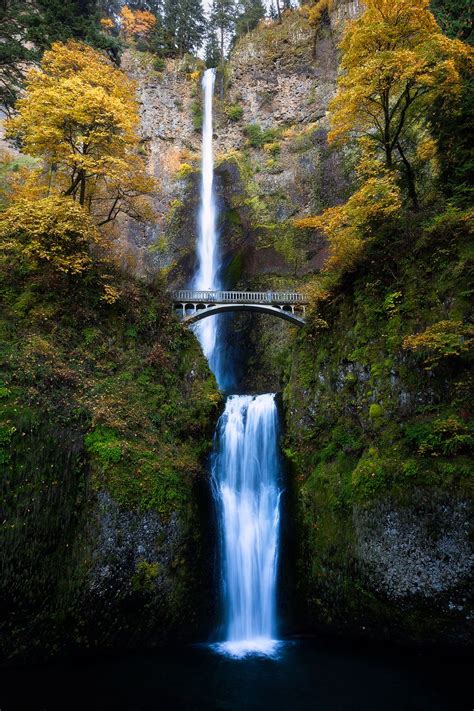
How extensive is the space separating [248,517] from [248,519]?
0.07m

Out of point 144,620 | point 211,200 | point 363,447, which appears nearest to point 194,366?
point 363,447

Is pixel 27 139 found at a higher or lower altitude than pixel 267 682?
higher

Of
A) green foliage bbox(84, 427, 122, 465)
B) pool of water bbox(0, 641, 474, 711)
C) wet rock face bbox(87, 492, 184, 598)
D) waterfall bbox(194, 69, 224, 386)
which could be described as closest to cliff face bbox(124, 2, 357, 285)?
waterfall bbox(194, 69, 224, 386)

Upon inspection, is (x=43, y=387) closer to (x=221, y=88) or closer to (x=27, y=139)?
(x=27, y=139)

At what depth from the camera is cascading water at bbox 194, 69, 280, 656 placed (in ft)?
37.4

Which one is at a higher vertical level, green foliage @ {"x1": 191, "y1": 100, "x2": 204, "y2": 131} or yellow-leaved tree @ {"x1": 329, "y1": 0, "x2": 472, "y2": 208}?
green foliage @ {"x1": 191, "y1": 100, "x2": 204, "y2": 131}

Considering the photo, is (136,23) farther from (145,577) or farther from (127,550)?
(145,577)

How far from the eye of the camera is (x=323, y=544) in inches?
437

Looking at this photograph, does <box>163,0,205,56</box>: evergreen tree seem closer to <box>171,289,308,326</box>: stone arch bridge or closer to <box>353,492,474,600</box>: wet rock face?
<box>171,289,308,326</box>: stone arch bridge

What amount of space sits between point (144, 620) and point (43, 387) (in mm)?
6311

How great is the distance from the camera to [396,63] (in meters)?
11.8

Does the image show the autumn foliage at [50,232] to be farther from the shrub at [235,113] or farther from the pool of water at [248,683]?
the shrub at [235,113]

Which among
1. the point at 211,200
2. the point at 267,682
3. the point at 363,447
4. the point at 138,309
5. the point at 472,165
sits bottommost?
→ the point at 267,682

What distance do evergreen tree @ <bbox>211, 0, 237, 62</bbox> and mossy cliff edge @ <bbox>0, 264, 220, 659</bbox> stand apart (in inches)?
1601
